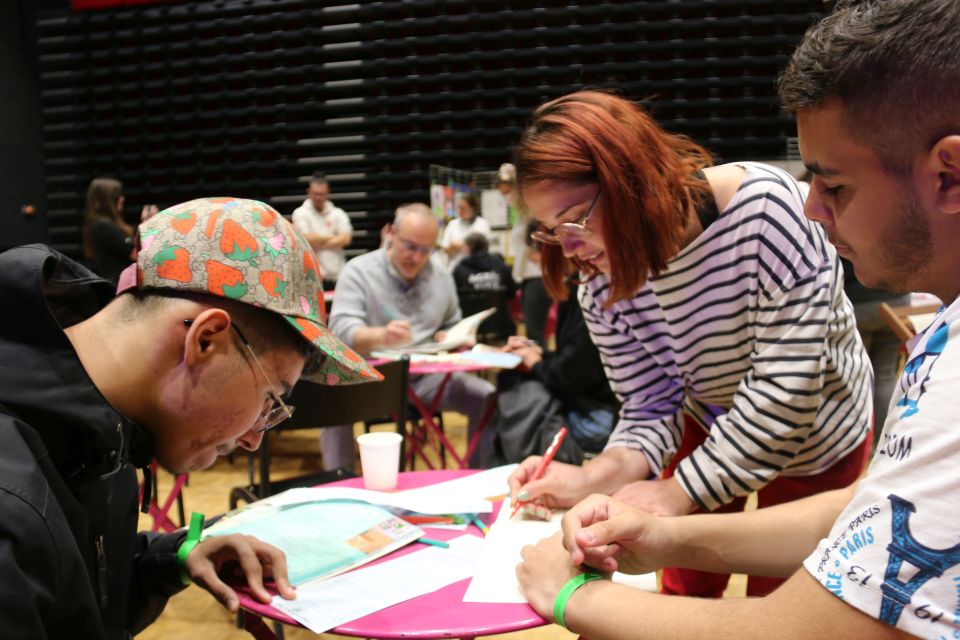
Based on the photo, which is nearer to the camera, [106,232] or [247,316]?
[247,316]

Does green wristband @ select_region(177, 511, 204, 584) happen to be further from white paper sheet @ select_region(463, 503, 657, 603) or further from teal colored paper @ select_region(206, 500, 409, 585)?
white paper sheet @ select_region(463, 503, 657, 603)

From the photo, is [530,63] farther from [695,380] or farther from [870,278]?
[870,278]

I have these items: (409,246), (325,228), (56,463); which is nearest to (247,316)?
(56,463)

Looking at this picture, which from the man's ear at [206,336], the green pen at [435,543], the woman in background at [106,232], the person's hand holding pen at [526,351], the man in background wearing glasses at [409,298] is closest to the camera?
the man's ear at [206,336]

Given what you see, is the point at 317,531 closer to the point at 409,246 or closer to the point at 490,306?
the point at 409,246

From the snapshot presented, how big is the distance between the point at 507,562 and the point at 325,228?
264 inches

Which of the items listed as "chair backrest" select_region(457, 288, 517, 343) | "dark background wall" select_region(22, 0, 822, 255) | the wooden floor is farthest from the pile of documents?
"dark background wall" select_region(22, 0, 822, 255)

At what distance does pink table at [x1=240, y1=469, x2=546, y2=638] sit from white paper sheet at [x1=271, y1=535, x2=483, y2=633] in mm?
17

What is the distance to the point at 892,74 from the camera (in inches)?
30.5

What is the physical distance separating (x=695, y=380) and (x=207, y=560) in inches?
45.2

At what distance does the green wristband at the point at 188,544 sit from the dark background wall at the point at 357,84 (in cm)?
718

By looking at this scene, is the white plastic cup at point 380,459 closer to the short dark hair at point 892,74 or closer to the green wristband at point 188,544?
the green wristband at point 188,544

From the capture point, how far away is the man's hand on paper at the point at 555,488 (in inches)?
62.7

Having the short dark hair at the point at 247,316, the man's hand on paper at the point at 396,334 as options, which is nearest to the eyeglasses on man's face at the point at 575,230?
the short dark hair at the point at 247,316
